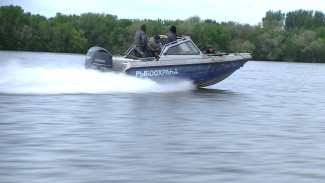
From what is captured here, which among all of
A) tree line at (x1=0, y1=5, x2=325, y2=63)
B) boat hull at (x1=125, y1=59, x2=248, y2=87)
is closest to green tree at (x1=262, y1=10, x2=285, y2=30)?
tree line at (x1=0, y1=5, x2=325, y2=63)

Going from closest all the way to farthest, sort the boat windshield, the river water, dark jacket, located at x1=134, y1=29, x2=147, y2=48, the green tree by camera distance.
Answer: the river water → dark jacket, located at x1=134, y1=29, x2=147, y2=48 → the boat windshield → the green tree

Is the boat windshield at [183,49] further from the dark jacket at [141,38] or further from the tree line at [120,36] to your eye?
the tree line at [120,36]

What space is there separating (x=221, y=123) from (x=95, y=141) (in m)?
2.98

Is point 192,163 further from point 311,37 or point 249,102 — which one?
point 311,37

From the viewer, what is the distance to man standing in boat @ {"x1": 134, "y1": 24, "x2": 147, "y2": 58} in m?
13.7

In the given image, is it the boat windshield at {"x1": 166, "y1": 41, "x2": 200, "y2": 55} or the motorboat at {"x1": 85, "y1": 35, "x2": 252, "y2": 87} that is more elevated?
the boat windshield at {"x1": 166, "y1": 41, "x2": 200, "y2": 55}

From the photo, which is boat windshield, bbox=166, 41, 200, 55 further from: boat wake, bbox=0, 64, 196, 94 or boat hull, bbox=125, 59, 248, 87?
boat wake, bbox=0, 64, 196, 94

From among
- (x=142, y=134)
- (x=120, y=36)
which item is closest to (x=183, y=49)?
(x=142, y=134)

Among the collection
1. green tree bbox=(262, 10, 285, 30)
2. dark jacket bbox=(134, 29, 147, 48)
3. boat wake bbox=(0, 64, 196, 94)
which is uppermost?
green tree bbox=(262, 10, 285, 30)

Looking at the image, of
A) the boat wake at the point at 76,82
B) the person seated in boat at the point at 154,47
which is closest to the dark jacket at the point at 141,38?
the person seated in boat at the point at 154,47

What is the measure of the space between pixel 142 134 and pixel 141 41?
6.68 meters

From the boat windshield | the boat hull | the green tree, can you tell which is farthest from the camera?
the green tree

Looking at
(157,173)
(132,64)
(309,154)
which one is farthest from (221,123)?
(132,64)

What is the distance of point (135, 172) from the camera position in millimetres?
5375
